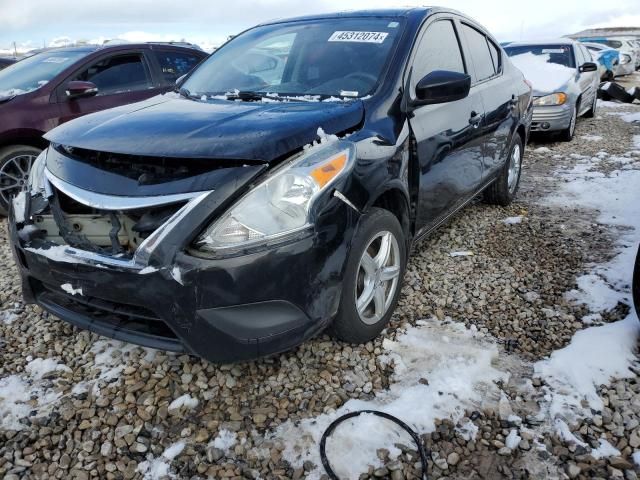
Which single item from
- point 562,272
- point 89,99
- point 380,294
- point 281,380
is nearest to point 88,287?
point 281,380

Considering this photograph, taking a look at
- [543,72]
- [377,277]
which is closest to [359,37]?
[377,277]

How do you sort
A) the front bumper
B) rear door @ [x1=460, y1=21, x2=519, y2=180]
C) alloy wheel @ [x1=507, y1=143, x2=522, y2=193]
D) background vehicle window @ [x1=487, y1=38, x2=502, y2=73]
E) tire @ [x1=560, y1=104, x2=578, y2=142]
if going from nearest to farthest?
rear door @ [x1=460, y1=21, x2=519, y2=180] → background vehicle window @ [x1=487, y1=38, x2=502, y2=73] → alloy wheel @ [x1=507, y1=143, x2=522, y2=193] → the front bumper → tire @ [x1=560, y1=104, x2=578, y2=142]

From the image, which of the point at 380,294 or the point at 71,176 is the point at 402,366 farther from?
the point at 71,176

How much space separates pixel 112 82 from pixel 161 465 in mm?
4607

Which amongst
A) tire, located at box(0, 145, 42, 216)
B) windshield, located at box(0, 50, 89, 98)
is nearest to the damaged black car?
tire, located at box(0, 145, 42, 216)

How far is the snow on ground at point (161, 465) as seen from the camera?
1.92 metres

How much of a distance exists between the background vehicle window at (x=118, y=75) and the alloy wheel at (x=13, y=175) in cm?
105

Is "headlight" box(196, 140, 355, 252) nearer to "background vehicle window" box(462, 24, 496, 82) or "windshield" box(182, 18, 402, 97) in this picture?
"windshield" box(182, 18, 402, 97)

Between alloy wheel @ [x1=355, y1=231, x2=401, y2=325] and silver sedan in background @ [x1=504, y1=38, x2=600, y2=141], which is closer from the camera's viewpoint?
alloy wheel @ [x1=355, y1=231, x2=401, y2=325]

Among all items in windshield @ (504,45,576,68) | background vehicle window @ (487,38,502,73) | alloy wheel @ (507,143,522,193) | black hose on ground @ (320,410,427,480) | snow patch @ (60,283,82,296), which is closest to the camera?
black hose on ground @ (320,410,427,480)

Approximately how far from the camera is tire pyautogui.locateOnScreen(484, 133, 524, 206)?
185 inches

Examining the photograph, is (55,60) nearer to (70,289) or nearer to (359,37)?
(359,37)

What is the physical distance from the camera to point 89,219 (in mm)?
2227

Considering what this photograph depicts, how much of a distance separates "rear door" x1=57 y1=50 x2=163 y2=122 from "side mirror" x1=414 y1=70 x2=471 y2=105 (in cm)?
374
